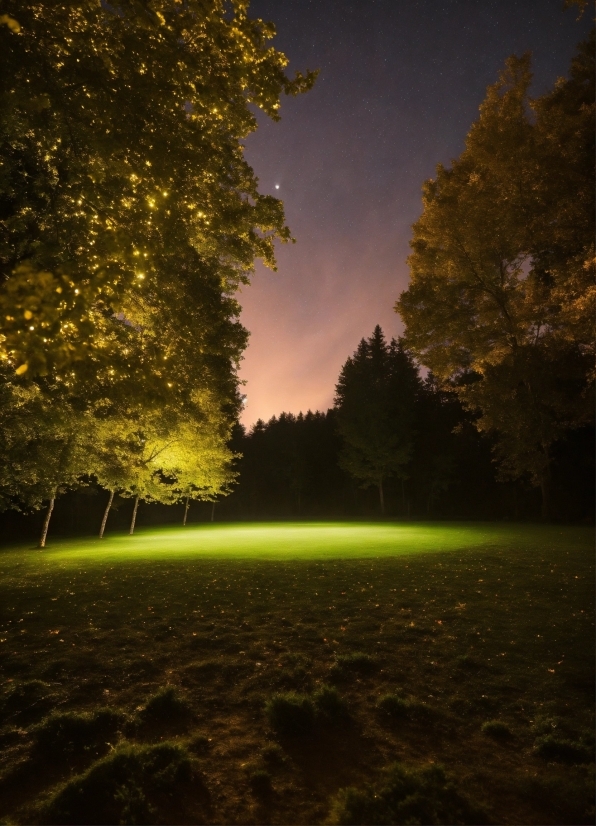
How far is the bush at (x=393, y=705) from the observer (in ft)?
14.0

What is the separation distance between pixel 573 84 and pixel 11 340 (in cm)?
2066

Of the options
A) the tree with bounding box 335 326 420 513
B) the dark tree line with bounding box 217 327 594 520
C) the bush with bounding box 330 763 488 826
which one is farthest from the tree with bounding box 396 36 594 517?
the tree with bounding box 335 326 420 513

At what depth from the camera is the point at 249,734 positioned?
390 cm

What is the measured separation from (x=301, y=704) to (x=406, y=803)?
1470 millimetres

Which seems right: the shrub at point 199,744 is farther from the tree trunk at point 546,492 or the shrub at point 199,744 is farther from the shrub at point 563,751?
the tree trunk at point 546,492

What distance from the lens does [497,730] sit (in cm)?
390

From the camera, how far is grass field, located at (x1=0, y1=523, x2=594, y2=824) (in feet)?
10.0

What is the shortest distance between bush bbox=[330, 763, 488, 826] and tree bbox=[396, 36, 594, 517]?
49.5ft

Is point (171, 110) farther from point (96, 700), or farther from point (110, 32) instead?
point (96, 700)

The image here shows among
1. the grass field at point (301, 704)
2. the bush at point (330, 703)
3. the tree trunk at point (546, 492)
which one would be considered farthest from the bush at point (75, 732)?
the tree trunk at point (546, 492)

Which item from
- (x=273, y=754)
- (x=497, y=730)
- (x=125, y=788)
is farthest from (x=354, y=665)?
(x=125, y=788)

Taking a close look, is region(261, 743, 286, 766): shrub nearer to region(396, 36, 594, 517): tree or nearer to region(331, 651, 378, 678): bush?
region(331, 651, 378, 678): bush

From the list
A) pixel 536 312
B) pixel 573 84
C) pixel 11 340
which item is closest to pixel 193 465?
pixel 536 312

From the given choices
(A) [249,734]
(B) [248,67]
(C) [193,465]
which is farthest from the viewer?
(C) [193,465]
